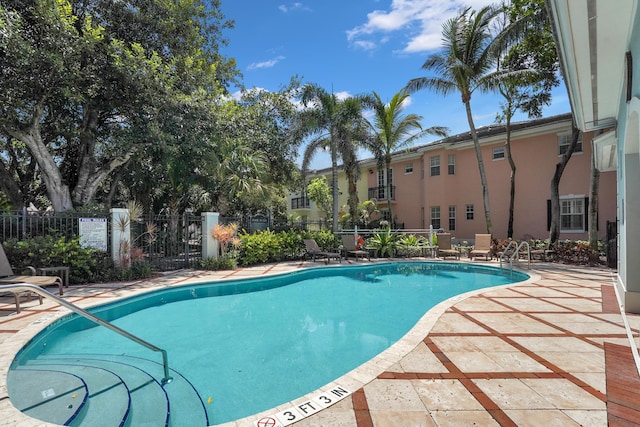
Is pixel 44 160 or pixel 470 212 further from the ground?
pixel 44 160

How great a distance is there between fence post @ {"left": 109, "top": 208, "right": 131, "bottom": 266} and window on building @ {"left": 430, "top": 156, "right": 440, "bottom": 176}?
18.1 metres

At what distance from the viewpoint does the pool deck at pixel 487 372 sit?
8.91ft

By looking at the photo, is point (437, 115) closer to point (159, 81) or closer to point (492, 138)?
point (492, 138)

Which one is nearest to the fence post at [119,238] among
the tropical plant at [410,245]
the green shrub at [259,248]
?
the green shrub at [259,248]

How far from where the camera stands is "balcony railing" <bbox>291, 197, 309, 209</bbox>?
1264 inches

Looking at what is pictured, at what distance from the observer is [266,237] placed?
1384cm

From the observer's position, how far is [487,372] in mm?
3510

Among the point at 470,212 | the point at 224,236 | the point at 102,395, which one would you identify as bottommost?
the point at 102,395

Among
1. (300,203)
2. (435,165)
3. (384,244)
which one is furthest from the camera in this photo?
(300,203)

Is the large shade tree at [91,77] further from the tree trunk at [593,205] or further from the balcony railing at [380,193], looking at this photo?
the tree trunk at [593,205]

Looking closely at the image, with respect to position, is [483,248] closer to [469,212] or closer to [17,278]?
[469,212]

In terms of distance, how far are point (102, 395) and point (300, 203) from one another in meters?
29.7

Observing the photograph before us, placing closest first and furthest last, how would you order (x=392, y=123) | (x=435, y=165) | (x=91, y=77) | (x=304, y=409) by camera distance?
1. (x=304, y=409)
2. (x=91, y=77)
3. (x=392, y=123)
4. (x=435, y=165)

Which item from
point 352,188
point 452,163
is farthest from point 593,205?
point 352,188
